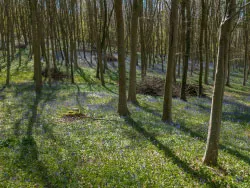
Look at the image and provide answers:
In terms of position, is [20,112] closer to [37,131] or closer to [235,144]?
[37,131]

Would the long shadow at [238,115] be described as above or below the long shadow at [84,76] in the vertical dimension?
below

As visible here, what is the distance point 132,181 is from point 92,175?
1138mm

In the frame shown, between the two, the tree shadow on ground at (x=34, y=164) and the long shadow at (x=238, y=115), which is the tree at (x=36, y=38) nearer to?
the tree shadow on ground at (x=34, y=164)

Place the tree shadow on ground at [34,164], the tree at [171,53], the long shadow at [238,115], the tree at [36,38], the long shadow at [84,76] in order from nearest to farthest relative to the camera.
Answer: the tree shadow on ground at [34,164] → the tree at [171,53] → the long shadow at [238,115] → the tree at [36,38] → the long shadow at [84,76]

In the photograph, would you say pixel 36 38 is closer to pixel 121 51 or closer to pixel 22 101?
pixel 22 101

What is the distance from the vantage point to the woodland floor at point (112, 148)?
6.25 meters

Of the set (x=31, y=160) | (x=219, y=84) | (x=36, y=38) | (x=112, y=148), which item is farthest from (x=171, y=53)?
(x=36, y=38)

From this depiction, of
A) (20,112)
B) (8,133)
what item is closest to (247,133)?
(8,133)

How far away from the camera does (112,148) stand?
8156mm

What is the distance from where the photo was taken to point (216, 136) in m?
6.88

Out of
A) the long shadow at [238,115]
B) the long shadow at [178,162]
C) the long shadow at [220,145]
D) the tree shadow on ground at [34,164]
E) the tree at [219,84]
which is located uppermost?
the tree at [219,84]

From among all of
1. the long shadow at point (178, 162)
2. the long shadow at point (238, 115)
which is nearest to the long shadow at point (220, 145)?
the long shadow at point (178, 162)

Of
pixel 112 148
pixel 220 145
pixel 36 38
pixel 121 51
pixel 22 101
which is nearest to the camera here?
pixel 112 148

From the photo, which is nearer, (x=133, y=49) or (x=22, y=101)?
(x=133, y=49)
